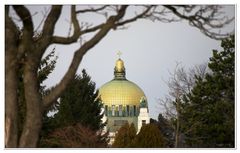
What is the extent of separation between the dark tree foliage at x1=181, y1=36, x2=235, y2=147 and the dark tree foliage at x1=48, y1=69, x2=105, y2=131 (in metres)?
3.59

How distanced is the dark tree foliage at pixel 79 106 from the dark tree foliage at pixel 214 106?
11.8ft

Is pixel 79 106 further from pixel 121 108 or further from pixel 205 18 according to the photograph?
pixel 205 18

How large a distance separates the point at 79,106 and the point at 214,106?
7.59m

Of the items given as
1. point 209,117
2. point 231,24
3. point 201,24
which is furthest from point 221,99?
point 201,24

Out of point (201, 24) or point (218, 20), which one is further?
point (218, 20)

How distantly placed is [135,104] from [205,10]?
1741 centimetres

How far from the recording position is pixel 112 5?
5.59m

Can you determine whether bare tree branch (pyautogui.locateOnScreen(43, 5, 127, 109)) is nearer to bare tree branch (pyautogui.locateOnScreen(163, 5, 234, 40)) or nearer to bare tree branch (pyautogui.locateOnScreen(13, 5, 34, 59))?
bare tree branch (pyautogui.locateOnScreen(13, 5, 34, 59))

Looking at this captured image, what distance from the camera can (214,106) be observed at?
835 cm

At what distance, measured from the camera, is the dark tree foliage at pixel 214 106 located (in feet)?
22.3

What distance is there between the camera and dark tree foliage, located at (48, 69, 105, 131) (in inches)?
554

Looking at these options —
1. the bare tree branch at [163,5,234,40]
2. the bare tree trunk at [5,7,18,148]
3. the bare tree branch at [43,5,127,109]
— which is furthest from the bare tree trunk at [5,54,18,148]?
the bare tree branch at [163,5,234,40]

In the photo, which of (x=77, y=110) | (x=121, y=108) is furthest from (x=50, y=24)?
(x=121, y=108)

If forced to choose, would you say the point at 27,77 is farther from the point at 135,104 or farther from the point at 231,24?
the point at 135,104
